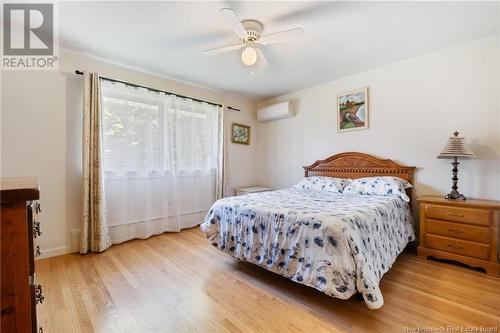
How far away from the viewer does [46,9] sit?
2031mm

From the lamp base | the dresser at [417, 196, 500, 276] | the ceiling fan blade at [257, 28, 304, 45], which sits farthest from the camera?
the lamp base

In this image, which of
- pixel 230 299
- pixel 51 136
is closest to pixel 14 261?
pixel 230 299

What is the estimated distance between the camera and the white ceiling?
6.50 ft

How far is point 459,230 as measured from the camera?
234 cm

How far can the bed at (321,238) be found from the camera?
1.62 metres

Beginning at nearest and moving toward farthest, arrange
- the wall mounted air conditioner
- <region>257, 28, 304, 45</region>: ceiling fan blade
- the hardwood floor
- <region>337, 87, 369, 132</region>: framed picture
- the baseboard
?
the hardwood floor → <region>257, 28, 304, 45</region>: ceiling fan blade → the baseboard → <region>337, 87, 369, 132</region>: framed picture → the wall mounted air conditioner

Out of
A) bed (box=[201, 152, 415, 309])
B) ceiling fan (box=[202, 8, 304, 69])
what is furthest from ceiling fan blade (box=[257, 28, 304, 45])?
bed (box=[201, 152, 415, 309])

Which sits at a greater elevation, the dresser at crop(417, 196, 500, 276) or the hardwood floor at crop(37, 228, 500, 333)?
the dresser at crop(417, 196, 500, 276)

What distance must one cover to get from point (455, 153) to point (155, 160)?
363 cm

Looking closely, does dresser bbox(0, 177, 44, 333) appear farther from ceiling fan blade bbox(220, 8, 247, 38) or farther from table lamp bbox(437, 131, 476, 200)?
table lamp bbox(437, 131, 476, 200)

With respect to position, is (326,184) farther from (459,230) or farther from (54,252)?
(54,252)

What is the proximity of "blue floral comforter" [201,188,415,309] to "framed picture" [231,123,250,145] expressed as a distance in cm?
213

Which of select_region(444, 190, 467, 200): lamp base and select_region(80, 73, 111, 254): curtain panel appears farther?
select_region(80, 73, 111, 254): curtain panel

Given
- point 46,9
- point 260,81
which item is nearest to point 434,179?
point 260,81
